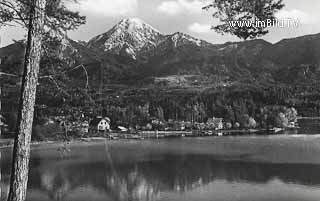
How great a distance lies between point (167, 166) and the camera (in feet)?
111

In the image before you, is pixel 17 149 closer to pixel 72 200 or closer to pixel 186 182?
pixel 72 200

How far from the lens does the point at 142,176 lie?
28953mm

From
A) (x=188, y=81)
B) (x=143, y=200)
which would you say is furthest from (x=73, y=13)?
(x=188, y=81)

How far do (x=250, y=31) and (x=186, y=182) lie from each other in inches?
798

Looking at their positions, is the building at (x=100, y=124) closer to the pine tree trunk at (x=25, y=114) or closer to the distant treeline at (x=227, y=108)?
Result: the distant treeline at (x=227, y=108)

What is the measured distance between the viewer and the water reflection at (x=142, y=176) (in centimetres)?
2366

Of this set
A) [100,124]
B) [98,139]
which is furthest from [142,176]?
[100,124]

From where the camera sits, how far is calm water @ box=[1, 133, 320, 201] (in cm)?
2258

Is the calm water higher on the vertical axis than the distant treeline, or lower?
lower

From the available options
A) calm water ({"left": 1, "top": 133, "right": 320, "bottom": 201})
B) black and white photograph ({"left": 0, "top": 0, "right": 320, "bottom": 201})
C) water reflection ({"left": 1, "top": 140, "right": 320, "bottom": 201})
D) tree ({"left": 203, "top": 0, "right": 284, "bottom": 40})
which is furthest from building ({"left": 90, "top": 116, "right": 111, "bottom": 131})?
tree ({"left": 203, "top": 0, "right": 284, "bottom": 40})

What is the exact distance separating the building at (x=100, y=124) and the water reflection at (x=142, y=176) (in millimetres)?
36785

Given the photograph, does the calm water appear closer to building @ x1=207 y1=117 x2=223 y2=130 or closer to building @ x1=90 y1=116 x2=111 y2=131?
building @ x1=90 y1=116 x2=111 y2=131

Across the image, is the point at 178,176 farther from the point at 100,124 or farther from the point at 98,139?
the point at 100,124

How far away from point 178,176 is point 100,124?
168 feet
